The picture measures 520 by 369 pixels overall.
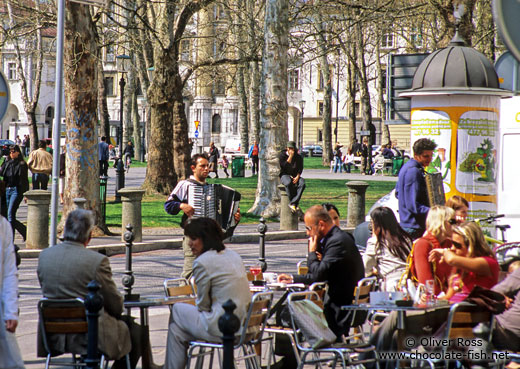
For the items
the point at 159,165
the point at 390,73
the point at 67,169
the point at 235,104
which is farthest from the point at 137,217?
the point at 235,104

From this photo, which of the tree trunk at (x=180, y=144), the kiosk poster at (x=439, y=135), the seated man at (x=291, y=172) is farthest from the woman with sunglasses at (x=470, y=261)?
the tree trunk at (x=180, y=144)

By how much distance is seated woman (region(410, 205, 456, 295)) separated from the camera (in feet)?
24.5

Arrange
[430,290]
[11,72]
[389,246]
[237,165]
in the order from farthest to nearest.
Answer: [11,72] < [237,165] < [389,246] < [430,290]

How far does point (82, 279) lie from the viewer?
258 inches

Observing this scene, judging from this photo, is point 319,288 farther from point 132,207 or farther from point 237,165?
point 237,165

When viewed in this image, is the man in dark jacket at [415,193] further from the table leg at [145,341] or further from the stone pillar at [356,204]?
the stone pillar at [356,204]

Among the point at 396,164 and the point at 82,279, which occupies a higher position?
the point at 82,279

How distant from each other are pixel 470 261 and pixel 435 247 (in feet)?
2.81

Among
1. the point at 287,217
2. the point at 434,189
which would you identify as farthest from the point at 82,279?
the point at 287,217

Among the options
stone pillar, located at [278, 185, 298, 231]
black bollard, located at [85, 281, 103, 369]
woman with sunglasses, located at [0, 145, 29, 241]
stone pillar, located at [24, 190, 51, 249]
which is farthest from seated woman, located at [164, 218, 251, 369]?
stone pillar, located at [278, 185, 298, 231]

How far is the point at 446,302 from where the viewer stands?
6688mm

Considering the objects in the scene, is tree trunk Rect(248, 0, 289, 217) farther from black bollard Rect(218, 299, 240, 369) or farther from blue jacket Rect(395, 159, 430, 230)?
black bollard Rect(218, 299, 240, 369)

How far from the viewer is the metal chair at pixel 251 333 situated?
6.50 metres

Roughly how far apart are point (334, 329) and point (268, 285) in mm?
852
